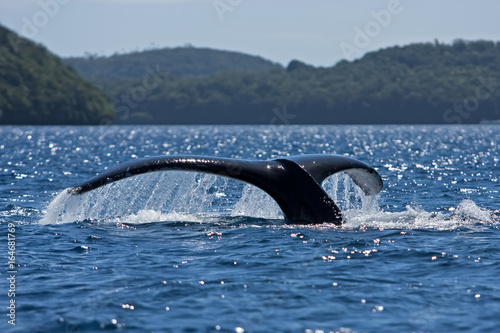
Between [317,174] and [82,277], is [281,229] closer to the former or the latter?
[317,174]

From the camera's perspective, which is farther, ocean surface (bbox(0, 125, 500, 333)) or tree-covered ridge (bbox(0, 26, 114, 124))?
tree-covered ridge (bbox(0, 26, 114, 124))

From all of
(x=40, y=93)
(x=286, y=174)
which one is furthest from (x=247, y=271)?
(x=40, y=93)

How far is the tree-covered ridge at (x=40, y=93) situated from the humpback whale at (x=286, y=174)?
470ft

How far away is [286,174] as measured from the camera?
1350 cm

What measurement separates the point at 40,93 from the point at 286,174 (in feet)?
499

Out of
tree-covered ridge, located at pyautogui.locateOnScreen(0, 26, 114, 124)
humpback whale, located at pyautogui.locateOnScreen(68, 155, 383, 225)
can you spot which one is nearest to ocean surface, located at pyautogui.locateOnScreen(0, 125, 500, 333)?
humpback whale, located at pyautogui.locateOnScreen(68, 155, 383, 225)

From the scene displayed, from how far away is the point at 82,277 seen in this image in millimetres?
11273

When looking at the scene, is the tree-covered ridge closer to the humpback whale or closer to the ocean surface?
the ocean surface

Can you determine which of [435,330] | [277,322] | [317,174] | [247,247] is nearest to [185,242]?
[247,247]

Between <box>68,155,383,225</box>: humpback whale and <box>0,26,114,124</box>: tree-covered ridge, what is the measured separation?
143 metres

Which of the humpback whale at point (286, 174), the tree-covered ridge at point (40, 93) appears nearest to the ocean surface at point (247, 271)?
the humpback whale at point (286, 174)

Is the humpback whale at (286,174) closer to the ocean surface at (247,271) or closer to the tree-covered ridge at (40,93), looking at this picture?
the ocean surface at (247,271)

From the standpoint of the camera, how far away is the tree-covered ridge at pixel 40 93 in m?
154

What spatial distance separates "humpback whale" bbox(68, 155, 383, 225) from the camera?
1284cm
